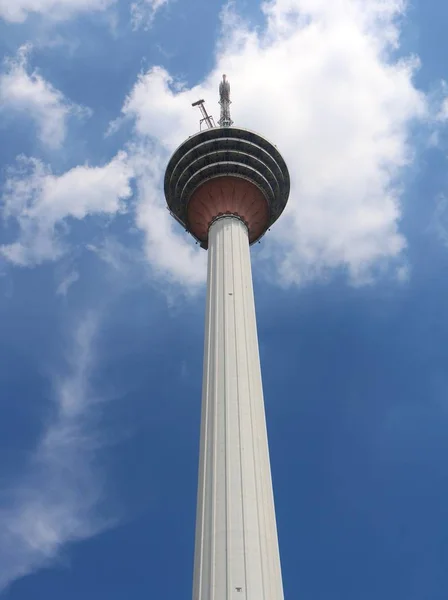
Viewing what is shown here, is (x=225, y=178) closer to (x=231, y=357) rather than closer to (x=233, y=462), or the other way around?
(x=231, y=357)

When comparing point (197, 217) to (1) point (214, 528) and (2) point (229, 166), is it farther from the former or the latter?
(1) point (214, 528)

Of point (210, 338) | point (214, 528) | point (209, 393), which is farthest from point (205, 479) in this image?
point (210, 338)

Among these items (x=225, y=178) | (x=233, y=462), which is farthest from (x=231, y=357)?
(x=225, y=178)

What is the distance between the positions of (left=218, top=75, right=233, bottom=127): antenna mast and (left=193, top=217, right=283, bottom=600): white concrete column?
1745 centimetres

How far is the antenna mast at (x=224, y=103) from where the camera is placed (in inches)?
2062

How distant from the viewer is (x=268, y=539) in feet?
92.9

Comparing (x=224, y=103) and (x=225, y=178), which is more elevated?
(x=224, y=103)

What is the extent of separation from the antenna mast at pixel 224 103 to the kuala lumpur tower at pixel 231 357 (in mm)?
114

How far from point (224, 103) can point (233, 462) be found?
35976 millimetres

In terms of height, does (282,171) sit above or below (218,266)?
above

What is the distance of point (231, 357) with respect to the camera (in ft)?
114

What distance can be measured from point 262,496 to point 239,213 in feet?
75.4

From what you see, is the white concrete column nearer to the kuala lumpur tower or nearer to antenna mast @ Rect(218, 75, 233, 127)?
the kuala lumpur tower

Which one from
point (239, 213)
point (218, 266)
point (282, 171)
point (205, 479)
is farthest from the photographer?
point (282, 171)
